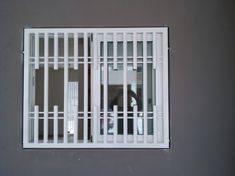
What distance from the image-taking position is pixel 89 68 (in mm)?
2951

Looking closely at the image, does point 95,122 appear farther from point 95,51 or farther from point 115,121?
point 95,51

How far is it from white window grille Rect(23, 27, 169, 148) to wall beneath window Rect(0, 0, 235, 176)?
0.28 feet

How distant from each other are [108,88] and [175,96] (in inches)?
28.5

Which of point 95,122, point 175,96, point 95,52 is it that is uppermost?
point 95,52

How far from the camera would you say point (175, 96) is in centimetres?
288

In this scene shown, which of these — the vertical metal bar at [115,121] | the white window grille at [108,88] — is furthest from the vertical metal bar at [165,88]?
the vertical metal bar at [115,121]

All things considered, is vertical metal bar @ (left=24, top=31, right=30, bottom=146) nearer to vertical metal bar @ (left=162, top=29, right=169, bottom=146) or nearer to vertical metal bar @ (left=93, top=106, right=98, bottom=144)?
vertical metal bar @ (left=93, top=106, right=98, bottom=144)

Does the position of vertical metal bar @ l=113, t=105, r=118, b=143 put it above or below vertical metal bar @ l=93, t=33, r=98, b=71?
below

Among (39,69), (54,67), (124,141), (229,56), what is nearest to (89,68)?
(54,67)

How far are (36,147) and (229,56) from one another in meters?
2.29

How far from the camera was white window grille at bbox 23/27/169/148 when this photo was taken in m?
2.87

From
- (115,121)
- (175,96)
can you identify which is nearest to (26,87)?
(115,121)

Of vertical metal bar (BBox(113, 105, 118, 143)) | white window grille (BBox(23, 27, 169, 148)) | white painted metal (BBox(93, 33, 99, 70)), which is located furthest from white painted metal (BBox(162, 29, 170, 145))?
white painted metal (BBox(93, 33, 99, 70))
